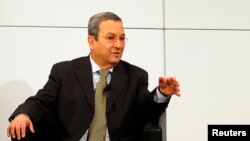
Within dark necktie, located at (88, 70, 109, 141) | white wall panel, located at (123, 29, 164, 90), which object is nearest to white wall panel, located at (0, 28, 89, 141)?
white wall panel, located at (123, 29, 164, 90)

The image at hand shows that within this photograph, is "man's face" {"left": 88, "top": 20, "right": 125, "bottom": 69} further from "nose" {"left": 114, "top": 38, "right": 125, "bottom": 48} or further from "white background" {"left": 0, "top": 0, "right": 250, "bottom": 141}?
"white background" {"left": 0, "top": 0, "right": 250, "bottom": 141}

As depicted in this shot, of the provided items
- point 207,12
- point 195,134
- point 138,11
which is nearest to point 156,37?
point 138,11

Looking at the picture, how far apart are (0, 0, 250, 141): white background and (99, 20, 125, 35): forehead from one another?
910 millimetres

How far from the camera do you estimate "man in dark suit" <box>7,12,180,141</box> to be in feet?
6.73

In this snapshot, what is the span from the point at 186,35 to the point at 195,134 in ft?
2.78

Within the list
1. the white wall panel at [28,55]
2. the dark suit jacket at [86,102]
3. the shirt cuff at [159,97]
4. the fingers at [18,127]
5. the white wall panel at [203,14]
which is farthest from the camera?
the white wall panel at [203,14]

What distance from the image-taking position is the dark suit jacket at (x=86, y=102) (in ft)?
6.73

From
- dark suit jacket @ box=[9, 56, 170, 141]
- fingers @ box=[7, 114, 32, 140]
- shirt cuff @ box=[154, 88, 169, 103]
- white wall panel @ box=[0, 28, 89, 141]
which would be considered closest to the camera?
fingers @ box=[7, 114, 32, 140]

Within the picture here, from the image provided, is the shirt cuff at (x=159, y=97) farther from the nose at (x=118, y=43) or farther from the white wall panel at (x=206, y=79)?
the white wall panel at (x=206, y=79)

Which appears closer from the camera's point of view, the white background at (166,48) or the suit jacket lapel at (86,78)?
the suit jacket lapel at (86,78)

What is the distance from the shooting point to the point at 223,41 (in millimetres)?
3078

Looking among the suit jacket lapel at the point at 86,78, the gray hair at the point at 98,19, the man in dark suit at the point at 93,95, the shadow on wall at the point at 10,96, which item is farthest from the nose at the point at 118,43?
the shadow on wall at the point at 10,96

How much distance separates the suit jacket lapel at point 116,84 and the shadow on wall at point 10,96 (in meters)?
1.09

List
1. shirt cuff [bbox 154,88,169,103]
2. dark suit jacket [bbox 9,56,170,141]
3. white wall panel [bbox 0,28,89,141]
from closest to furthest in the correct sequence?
1. shirt cuff [bbox 154,88,169,103]
2. dark suit jacket [bbox 9,56,170,141]
3. white wall panel [bbox 0,28,89,141]
